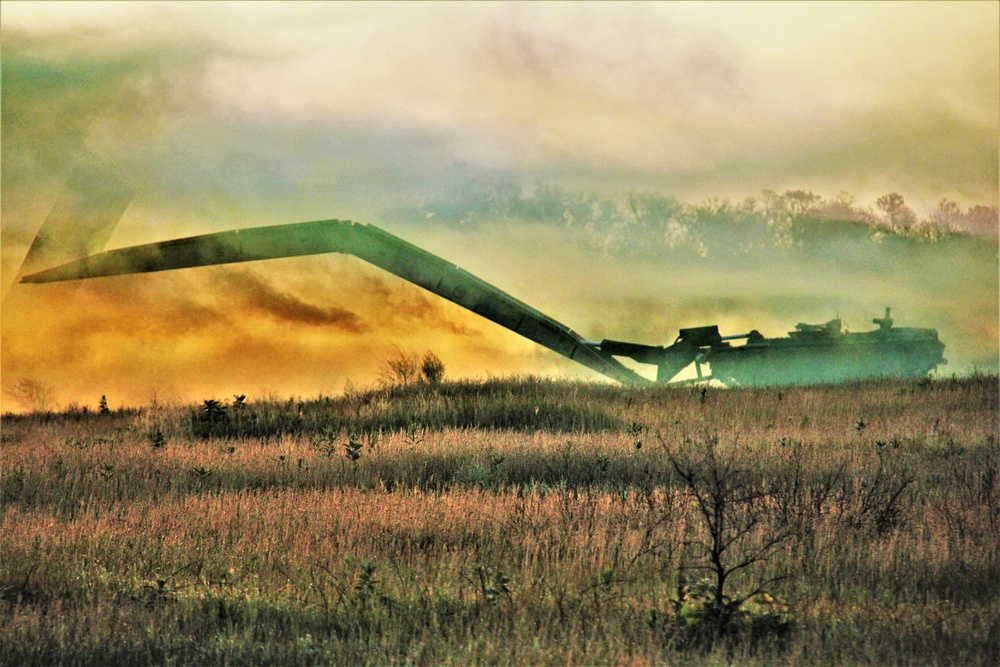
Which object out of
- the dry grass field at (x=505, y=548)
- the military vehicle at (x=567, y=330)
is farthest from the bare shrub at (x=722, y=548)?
the military vehicle at (x=567, y=330)

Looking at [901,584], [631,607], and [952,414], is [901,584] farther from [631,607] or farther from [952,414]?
[952,414]

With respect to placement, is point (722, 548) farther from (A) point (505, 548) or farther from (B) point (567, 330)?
(B) point (567, 330)

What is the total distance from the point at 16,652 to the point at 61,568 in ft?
6.76

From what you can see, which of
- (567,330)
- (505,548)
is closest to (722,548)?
(505,548)

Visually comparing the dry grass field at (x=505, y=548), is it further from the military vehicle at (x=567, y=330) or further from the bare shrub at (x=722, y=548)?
the military vehicle at (x=567, y=330)

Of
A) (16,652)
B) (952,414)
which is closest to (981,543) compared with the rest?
(16,652)

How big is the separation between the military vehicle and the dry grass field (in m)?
3.42

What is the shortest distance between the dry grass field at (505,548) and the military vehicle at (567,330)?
3.42 m

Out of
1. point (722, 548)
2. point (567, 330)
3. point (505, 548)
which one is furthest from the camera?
point (567, 330)

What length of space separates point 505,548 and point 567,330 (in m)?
12.2

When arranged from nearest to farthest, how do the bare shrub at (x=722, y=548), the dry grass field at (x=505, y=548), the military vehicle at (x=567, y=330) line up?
the dry grass field at (x=505, y=548)
the bare shrub at (x=722, y=548)
the military vehicle at (x=567, y=330)

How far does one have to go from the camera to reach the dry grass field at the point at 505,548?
21.2 feet

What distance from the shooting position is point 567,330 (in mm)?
20609

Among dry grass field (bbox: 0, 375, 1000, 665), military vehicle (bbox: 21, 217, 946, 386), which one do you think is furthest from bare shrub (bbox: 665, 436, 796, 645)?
military vehicle (bbox: 21, 217, 946, 386)
